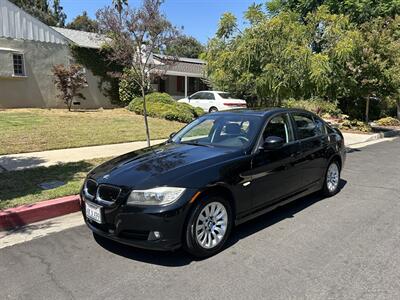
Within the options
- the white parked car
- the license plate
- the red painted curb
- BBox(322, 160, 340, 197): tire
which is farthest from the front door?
the white parked car

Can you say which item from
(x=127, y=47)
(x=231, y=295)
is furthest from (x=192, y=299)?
(x=127, y=47)

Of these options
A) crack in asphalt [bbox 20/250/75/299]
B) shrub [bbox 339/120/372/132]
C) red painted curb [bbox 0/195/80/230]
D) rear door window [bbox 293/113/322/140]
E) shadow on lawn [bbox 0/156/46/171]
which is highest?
rear door window [bbox 293/113/322/140]

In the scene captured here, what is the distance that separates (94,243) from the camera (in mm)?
4551

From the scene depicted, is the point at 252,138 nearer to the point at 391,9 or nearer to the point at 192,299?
the point at 192,299

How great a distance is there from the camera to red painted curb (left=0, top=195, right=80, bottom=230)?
5.10 metres

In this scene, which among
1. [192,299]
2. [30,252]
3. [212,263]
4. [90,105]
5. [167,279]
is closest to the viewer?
[192,299]

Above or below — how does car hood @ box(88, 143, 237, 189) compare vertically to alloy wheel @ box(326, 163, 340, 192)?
above


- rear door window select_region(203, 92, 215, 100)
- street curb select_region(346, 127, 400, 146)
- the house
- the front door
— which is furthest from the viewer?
rear door window select_region(203, 92, 215, 100)

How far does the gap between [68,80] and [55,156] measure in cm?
1095

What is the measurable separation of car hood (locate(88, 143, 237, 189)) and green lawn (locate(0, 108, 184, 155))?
5.82m

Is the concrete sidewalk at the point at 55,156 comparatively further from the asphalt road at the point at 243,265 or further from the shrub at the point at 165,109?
the shrub at the point at 165,109

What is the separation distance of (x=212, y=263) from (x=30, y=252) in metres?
2.01

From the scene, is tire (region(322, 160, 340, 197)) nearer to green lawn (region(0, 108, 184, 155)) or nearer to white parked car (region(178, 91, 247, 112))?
green lawn (region(0, 108, 184, 155))

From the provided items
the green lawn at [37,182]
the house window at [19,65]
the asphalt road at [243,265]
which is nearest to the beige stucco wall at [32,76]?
the house window at [19,65]
